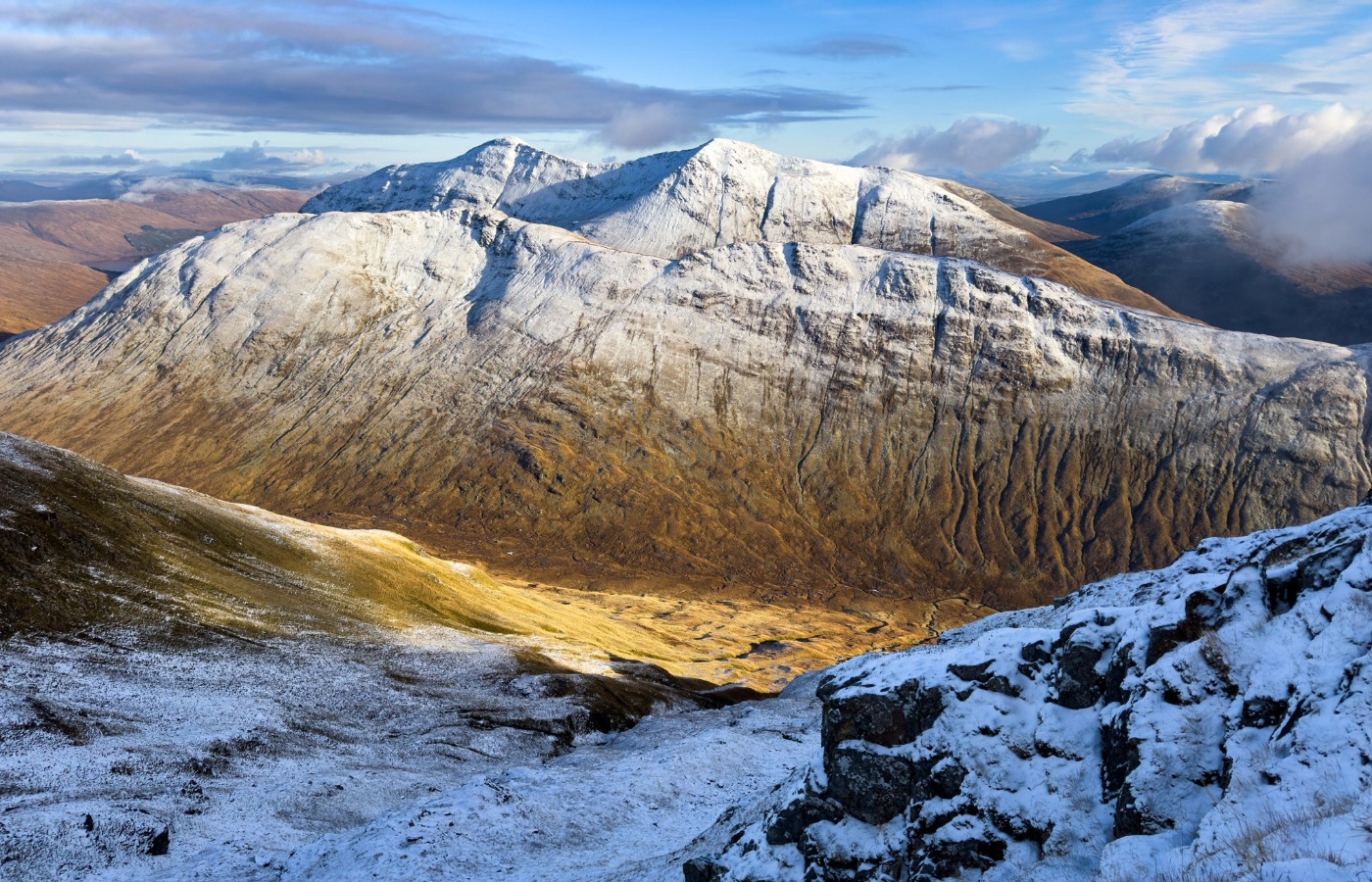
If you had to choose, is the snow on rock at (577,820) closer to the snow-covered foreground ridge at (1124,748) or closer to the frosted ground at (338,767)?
the frosted ground at (338,767)

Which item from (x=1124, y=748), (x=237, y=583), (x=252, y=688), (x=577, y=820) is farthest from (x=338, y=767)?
(x=1124, y=748)

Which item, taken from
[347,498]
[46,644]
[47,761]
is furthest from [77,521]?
[347,498]

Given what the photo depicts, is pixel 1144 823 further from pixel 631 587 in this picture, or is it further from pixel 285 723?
pixel 631 587

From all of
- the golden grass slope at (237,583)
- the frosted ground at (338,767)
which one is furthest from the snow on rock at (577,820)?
the golden grass slope at (237,583)

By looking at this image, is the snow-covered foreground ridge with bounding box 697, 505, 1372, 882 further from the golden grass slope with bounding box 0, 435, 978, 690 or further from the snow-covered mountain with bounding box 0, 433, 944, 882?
the golden grass slope with bounding box 0, 435, 978, 690

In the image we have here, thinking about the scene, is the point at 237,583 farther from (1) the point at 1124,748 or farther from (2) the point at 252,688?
(1) the point at 1124,748

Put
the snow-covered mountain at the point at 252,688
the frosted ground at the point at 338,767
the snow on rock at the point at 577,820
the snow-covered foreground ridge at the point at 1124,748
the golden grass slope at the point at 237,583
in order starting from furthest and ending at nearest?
the golden grass slope at the point at 237,583 → the snow-covered mountain at the point at 252,688 → the frosted ground at the point at 338,767 → the snow on rock at the point at 577,820 → the snow-covered foreground ridge at the point at 1124,748

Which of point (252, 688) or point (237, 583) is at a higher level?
point (237, 583)

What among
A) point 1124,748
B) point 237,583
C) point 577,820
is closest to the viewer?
point 1124,748

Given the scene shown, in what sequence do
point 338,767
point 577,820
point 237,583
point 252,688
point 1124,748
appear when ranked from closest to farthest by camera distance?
point 1124,748 < point 577,820 < point 338,767 < point 252,688 < point 237,583
